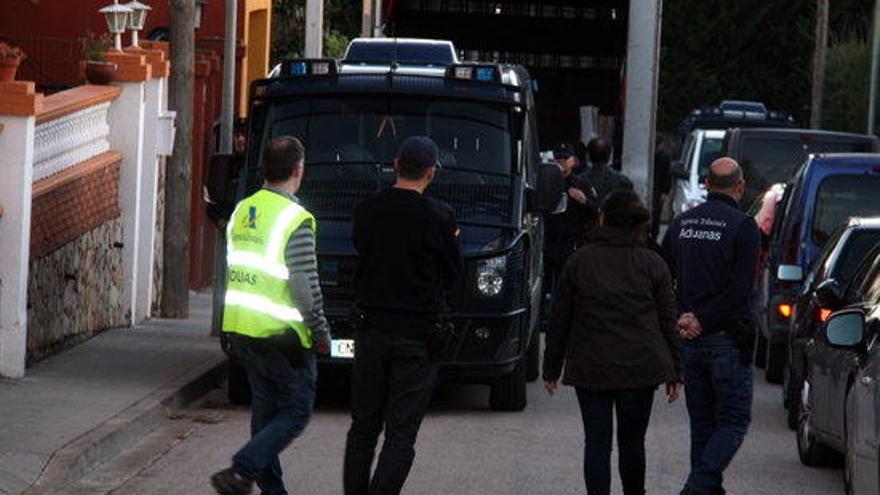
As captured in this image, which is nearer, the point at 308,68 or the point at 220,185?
the point at 220,185

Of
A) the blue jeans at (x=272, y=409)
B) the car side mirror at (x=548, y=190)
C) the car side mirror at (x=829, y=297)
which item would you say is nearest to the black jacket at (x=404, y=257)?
the blue jeans at (x=272, y=409)

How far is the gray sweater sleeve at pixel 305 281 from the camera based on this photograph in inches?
423

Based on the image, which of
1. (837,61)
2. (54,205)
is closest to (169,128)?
(54,205)

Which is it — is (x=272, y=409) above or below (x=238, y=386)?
above

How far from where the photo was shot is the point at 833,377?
12.8 metres

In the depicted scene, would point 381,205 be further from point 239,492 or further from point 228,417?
point 228,417

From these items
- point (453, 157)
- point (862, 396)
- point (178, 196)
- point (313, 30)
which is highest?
point (313, 30)

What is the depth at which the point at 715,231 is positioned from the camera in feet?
38.2

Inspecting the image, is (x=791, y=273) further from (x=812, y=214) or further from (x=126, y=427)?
(x=126, y=427)

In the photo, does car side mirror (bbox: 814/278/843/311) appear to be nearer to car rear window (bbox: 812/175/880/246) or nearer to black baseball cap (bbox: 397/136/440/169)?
black baseball cap (bbox: 397/136/440/169)

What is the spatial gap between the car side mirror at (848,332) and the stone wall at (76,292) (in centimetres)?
768

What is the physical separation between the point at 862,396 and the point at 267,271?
281cm

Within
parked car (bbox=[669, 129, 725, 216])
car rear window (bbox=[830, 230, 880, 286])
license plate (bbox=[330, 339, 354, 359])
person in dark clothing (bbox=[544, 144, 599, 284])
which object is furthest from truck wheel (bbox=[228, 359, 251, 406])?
parked car (bbox=[669, 129, 725, 216])

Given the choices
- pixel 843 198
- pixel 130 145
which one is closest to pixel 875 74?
pixel 843 198
